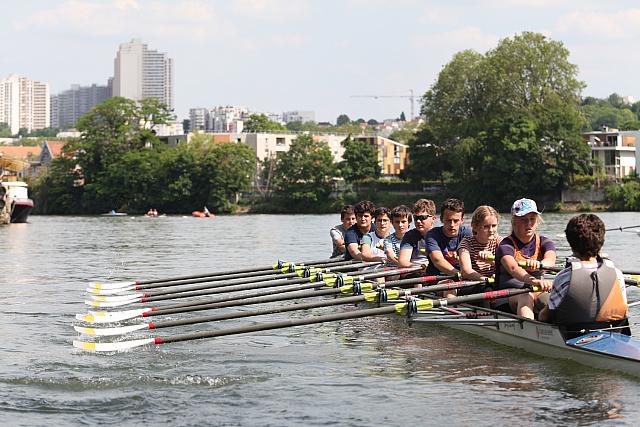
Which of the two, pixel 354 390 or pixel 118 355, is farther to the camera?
pixel 118 355

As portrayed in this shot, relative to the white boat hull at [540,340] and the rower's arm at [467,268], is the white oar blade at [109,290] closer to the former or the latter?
the white boat hull at [540,340]

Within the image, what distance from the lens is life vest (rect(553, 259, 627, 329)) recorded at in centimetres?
874

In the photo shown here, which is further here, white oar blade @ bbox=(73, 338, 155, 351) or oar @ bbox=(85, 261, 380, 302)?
oar @ bbox=(85, 261, 380, 302)

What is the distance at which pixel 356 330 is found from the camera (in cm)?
1279

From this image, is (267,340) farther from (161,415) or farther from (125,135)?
(125,135)

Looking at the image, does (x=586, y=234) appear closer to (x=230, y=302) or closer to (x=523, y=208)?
(x=523, y=208)

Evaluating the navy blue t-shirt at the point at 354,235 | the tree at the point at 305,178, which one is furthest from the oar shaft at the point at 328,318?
the tree at the point at 305,178

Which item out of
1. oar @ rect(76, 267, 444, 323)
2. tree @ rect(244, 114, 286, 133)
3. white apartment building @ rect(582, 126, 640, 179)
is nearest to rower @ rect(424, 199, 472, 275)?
oar @ rect(76, 267, 444, 323)

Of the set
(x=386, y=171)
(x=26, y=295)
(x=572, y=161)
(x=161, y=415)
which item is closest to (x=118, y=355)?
(x=161, y=415)

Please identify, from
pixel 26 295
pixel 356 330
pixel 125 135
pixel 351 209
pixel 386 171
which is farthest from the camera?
pixel 386 171

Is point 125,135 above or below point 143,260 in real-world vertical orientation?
above

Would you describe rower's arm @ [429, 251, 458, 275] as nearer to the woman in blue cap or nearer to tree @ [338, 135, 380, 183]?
the woman in blue cap

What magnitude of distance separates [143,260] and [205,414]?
18.3 meters

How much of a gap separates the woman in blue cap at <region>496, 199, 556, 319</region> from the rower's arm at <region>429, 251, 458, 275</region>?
4.21 ft
